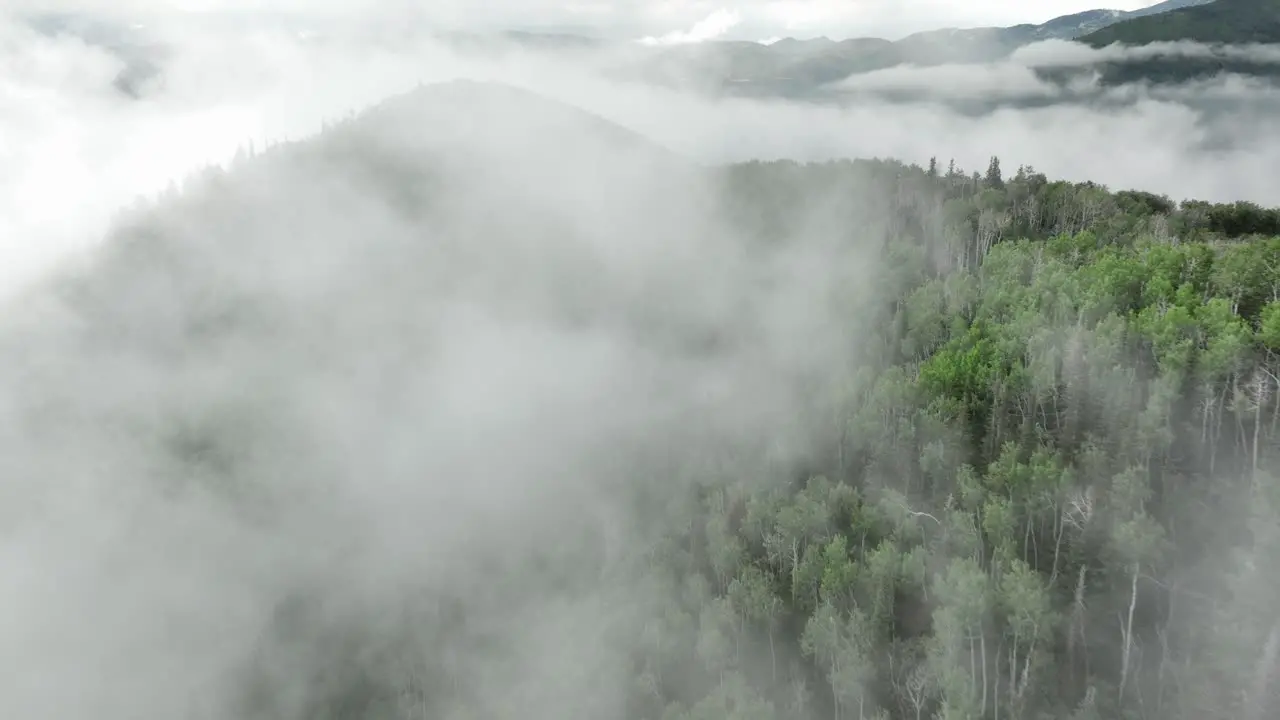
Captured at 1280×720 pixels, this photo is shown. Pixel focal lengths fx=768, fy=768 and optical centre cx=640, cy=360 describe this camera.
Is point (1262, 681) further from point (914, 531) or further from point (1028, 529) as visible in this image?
point (914, 531)

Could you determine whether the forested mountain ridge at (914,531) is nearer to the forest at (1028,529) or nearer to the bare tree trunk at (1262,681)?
the bare tree trunk at (1262,681)

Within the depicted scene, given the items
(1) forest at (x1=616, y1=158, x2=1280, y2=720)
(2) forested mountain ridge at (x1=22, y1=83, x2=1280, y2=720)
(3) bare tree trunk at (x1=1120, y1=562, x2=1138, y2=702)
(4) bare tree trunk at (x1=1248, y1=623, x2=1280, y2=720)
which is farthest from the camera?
(2) forested mountain ridge at (x1=22, y1=83, x2=1280, y2=720)

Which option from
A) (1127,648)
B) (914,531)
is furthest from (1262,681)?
(914,531)

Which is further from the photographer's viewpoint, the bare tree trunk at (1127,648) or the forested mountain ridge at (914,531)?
the forested mountain ridge at (914,531)

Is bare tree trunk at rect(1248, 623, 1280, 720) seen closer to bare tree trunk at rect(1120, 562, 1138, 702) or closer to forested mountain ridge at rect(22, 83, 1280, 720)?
forested mountain ridge at rect(22, 83, 1280, 720)

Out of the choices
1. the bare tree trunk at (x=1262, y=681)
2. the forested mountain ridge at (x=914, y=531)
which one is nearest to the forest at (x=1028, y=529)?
the bare tree trunk at (x=1262, y=681)

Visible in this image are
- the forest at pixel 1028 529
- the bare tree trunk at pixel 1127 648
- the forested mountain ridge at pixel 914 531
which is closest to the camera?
the bare tree trunk at pixel 1127 648

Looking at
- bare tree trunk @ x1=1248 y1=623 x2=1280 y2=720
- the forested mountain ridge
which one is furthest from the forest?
the forested mountain ridge

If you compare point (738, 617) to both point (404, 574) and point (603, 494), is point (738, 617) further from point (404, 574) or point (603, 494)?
point (404, 574)

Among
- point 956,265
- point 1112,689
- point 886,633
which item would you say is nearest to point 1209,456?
point 1112,689

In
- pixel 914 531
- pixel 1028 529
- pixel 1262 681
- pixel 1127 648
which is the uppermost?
pixel 1262 681

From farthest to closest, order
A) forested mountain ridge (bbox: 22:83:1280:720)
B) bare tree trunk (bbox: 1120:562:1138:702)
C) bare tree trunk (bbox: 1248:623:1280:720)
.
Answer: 1. forested mountain ridge (bbox: 22:83:1280:720)
2. bare tree trunk (bbox: 1120:562:1138:702)
3. bare tree trunk (bbox: 1248:623:1280:720)
